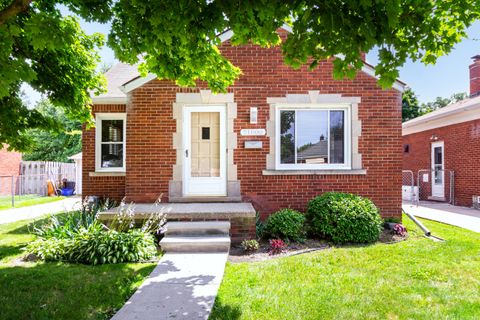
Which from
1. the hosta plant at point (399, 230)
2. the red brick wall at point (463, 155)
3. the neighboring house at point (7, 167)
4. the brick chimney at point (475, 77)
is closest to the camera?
the hosta plant at point (399, 230)

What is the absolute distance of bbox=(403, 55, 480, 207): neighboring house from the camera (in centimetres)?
1202

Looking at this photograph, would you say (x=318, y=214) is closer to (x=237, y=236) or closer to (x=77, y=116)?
(x=237, y=236)

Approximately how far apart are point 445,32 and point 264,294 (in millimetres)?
4006

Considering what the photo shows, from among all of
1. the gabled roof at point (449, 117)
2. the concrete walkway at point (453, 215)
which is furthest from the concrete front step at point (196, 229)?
the gabled roof at point (449, 117)

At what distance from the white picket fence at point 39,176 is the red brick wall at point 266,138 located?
14.6m

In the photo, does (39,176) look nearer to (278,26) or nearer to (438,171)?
(278,26)

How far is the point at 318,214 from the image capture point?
6.85m

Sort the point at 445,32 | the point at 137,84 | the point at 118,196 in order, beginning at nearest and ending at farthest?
the point at 445,32
the point at 137,84
the point at 118,196

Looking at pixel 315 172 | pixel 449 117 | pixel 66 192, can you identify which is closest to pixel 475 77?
pixel 449 117

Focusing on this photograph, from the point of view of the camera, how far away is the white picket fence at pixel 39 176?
1936cm

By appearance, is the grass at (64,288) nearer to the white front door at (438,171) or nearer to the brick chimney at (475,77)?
the white front door at (438,171)

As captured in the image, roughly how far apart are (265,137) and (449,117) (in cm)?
1021

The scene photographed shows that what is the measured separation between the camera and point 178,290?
4.05 meters

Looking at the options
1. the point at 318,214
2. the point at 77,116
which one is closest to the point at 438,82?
the point at 318,214
